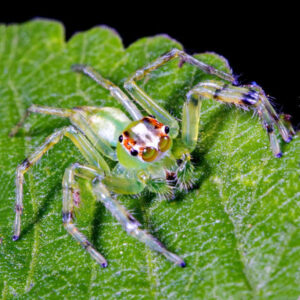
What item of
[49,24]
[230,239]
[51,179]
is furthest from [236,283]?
[49,24]

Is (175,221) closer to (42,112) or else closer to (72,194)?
(72,194)

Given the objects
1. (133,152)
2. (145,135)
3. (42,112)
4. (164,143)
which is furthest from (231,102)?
(42,112)

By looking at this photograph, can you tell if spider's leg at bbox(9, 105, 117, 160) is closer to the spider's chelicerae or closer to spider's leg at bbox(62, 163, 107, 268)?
the spider's chelicerae

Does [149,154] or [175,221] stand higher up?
[149,154]

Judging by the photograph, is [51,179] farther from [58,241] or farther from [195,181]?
[195,181]

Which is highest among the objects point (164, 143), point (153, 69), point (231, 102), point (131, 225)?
point (231, 102)

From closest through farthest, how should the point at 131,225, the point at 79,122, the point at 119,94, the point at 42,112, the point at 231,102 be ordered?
the point at 131,225, the point at 231,102, the point at 79,122, the point at 119,94, the point at 42,112

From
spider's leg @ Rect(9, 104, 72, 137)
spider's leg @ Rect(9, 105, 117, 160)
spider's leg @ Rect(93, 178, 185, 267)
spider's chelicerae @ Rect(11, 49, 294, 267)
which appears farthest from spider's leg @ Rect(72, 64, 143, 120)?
spider's leg @ Rect(93, 178, 185, 267)
